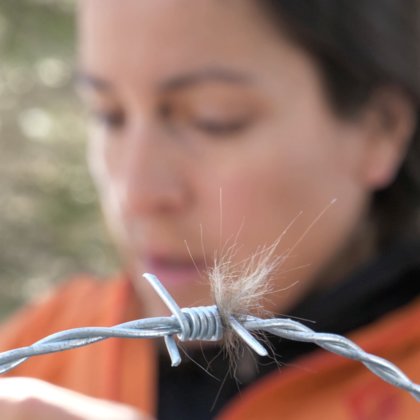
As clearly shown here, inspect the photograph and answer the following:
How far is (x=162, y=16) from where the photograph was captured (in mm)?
713

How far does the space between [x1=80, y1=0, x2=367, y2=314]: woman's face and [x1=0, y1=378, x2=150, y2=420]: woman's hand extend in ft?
1.15

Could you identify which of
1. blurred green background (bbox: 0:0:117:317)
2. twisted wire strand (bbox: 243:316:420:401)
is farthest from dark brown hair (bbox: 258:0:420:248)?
blurred green background (bbox: 0:0:117:317)

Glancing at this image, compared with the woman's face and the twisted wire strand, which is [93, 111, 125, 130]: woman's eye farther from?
the twisted wire strand

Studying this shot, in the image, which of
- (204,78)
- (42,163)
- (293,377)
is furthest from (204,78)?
(42,163)

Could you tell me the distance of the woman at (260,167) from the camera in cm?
69

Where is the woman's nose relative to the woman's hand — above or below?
below

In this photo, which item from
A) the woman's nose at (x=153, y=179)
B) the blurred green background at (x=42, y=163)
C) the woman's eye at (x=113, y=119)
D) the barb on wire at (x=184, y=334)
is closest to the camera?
the barb on wire at (x=184, y=334)

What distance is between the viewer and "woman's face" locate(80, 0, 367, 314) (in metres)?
0.68

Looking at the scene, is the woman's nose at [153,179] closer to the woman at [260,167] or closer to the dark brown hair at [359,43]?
the woman at [260,167]

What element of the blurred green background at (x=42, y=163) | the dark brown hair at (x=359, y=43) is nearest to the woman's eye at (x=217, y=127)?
the dark brown hair at (x=359, y=43)

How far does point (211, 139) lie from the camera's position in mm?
709

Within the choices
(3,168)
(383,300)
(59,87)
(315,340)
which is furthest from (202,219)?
(59,87)

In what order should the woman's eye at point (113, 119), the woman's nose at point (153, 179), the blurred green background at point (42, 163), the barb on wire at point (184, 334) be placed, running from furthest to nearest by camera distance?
1. the blurred green background at point (42, 163)
2. the woman's eye at point (113, 119)
3. the woman's nose at point (153, 179)
4. the barb on wire at point (184, 334)

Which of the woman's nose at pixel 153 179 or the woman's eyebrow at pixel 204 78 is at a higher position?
the woman's eyebrow at pixel 204 78
